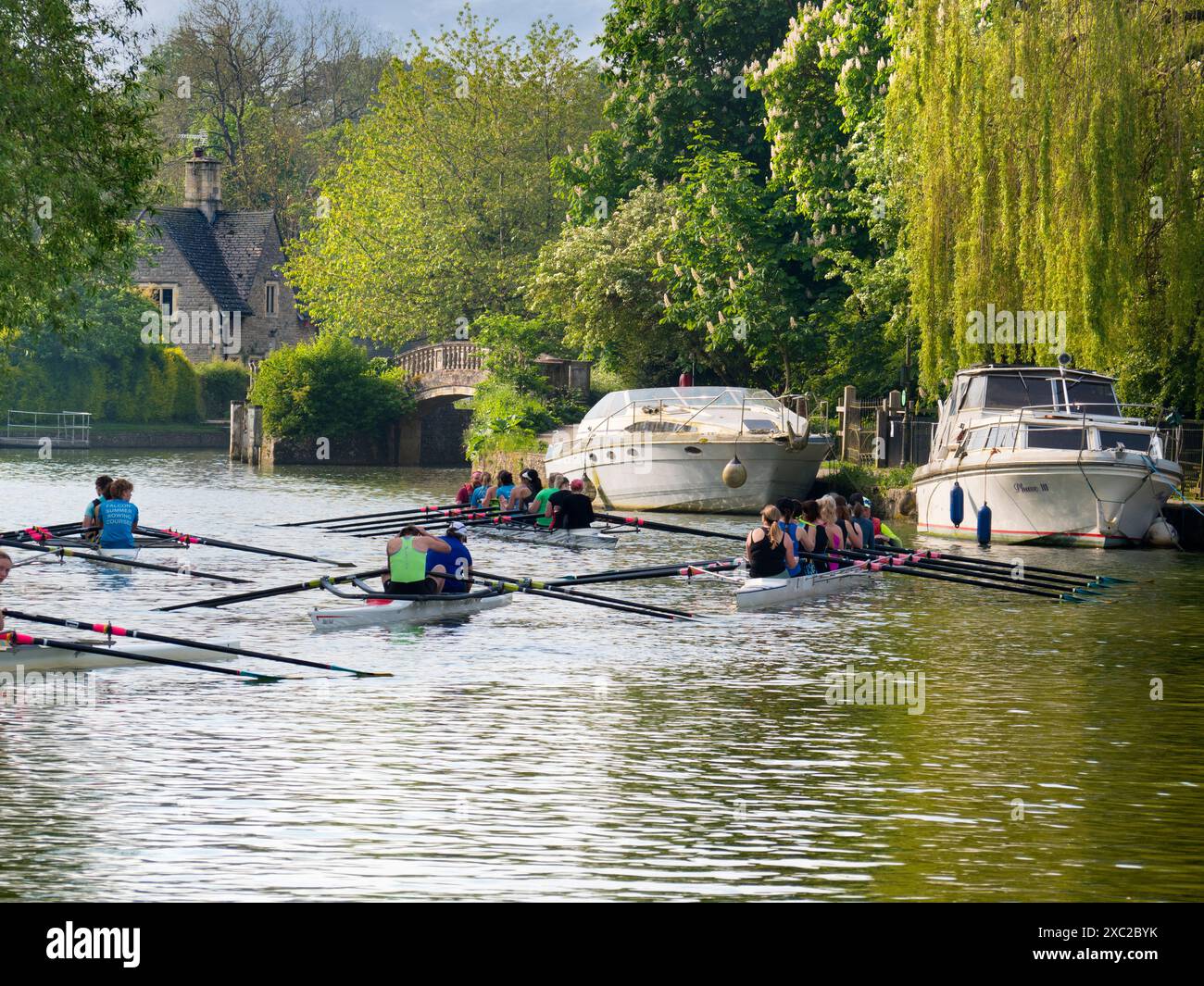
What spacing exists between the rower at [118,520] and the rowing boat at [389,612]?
19.1 feet

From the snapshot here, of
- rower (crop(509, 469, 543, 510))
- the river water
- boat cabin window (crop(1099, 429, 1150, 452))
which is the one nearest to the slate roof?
rower (crop(509, 469, 543, 510))

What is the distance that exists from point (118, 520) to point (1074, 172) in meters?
18.3

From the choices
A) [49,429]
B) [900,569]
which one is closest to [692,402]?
[900,569]

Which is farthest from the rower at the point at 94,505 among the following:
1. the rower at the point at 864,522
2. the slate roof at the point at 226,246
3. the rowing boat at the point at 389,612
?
the slate roof at the point at 226,246

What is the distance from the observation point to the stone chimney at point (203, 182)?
8869cm

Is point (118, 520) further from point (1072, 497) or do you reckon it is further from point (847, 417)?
point (847, 417)

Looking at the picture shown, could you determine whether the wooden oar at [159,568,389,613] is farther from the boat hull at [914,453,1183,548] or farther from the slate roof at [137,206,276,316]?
the slate roof at [137,206,276,316]

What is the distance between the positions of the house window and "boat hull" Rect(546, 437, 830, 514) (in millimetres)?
50765

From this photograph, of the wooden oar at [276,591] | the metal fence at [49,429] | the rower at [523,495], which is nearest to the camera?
the wooden oar at [276,591]

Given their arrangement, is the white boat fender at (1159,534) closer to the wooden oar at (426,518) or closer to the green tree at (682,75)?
the wooden oar at (426,518)

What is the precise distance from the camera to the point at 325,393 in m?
66.7

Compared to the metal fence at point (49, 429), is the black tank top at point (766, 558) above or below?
below
